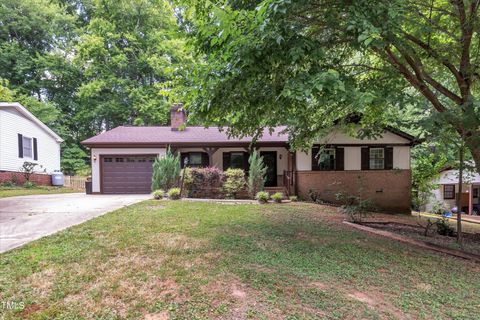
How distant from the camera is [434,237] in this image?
689cm

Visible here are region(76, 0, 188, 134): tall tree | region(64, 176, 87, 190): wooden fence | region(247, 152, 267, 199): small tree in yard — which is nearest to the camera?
region(247, 152, 267, 199): small tree in yard

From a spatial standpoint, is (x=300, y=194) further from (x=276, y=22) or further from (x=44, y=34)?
(x=44, y=34)

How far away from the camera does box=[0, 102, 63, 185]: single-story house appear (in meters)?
15.0

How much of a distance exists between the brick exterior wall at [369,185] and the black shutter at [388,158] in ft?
0.97

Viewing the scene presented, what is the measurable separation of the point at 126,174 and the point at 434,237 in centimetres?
1266

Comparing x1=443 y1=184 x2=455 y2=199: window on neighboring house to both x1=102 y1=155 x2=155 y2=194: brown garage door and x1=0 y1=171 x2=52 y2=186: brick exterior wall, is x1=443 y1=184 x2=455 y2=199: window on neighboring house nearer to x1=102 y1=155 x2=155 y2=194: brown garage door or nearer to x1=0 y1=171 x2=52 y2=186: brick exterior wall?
x1=102 y1=155 x2=155 y2=194: brown garage door

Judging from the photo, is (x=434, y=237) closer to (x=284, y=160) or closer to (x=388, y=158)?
(x=388, y=158)

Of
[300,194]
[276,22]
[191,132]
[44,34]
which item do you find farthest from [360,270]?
[44,34]

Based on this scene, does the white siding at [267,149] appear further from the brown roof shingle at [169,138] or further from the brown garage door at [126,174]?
the brown garage door at [126,174]

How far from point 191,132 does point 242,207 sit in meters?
7.31

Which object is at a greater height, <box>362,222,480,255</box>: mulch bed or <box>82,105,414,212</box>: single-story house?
<box>82,105,414,212</box>: single-story house

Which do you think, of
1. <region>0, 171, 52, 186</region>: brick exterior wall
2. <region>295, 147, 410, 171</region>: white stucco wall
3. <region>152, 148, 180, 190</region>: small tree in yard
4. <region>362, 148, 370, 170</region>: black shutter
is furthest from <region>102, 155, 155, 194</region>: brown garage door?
<region>362, 148, 370, 170</region>: black shutter

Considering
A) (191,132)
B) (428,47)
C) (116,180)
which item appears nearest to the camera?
(428,47)

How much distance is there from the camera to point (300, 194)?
12.4m
